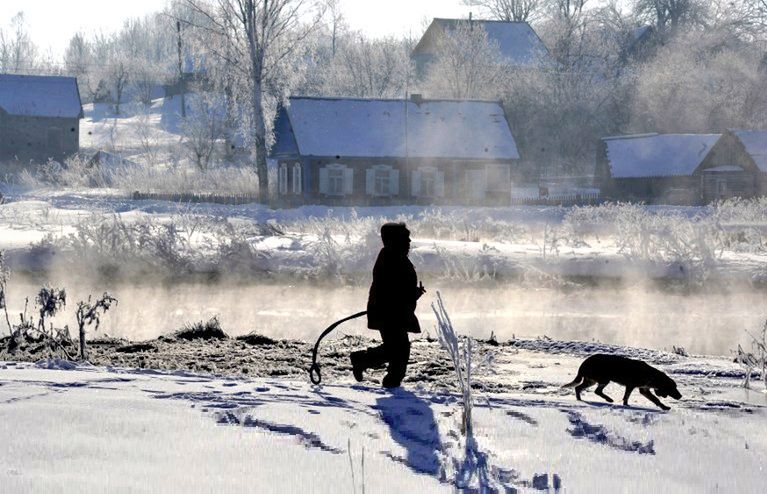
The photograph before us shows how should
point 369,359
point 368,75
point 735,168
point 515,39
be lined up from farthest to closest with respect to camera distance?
point 515,39, point 368,75, point 735,168, point 369,359

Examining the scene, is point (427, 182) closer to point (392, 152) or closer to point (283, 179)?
point (392, 152)

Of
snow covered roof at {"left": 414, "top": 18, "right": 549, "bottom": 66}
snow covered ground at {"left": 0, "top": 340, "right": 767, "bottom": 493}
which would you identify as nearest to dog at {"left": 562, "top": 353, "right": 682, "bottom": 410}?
snow covered ground at {"left": 0, "top": 340, "right": 767, "bottom": 493}

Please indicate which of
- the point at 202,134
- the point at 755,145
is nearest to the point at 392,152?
the point at 755,145

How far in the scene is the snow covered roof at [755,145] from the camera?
47781 millimetres

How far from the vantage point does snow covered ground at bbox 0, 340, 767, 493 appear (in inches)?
192

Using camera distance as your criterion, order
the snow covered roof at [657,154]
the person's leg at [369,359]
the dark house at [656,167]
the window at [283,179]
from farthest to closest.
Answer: the snow covered roof at [657,154], the dark house at [656,167], the window at [283,179], the person's leg at [369,359]

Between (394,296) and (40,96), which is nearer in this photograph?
(394,296)

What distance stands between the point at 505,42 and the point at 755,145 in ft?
104

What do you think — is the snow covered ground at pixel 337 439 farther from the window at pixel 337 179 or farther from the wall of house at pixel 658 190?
the wall of house at pixel 658 190

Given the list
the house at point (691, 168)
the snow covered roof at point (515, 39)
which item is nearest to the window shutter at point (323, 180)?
the house at point (691, 168)

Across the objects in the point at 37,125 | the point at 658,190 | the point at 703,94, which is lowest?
the point at 658,190

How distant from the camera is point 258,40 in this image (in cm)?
4159

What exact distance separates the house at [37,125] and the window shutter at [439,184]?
27.2m

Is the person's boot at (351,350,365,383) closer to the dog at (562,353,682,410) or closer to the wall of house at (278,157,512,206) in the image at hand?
the dog at (562,353,682,410)
